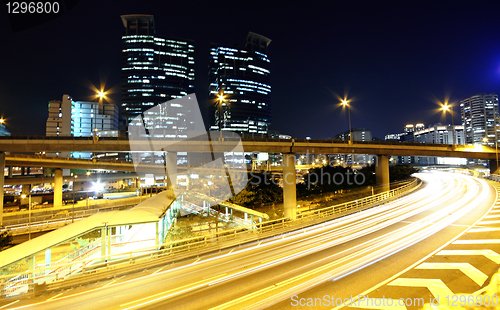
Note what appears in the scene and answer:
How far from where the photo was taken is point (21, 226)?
1081 inches

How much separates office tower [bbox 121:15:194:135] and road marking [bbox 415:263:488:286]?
155704 mm

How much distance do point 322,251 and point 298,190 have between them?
27871mm

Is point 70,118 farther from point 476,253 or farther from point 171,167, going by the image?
point 476,253

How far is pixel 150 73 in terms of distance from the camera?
154 meters

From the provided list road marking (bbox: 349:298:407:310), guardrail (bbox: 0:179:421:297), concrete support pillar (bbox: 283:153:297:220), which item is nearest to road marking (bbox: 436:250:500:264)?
road marking (bbox: 349:298:407:310)

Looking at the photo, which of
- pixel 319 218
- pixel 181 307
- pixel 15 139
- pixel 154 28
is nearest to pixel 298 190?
pixel 319 218

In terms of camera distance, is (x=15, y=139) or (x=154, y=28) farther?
(x=154, y=28)

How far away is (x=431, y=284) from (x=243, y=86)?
17371cm

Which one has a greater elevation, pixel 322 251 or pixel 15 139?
pixel 15 139

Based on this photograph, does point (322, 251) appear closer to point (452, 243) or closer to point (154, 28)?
point (452, 243)

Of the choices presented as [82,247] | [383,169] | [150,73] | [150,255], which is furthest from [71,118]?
[383,169]

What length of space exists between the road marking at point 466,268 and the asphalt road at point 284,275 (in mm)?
116

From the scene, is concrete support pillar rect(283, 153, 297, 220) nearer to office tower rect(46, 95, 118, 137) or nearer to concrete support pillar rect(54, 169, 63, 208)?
concrete support pillar rect(54, 169, 63, 208)

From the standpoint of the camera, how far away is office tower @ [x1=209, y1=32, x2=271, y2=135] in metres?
168
